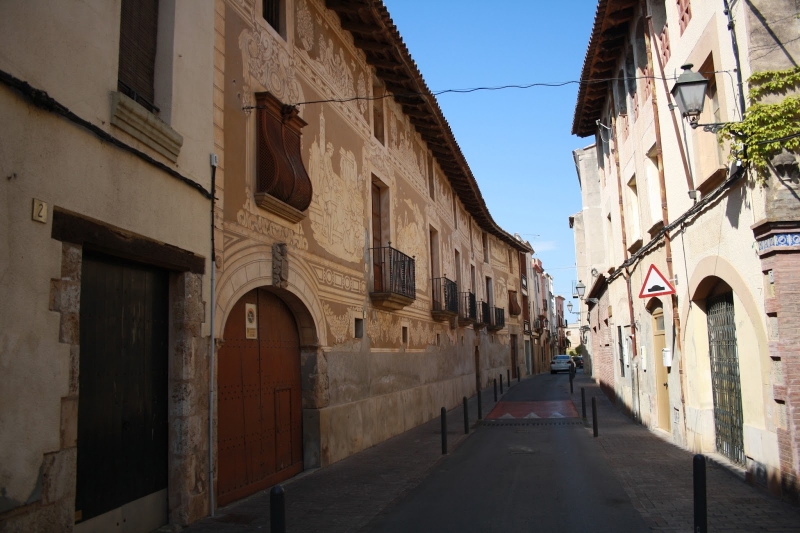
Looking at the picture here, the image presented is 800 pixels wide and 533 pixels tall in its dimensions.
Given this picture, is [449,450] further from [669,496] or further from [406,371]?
[669,496]

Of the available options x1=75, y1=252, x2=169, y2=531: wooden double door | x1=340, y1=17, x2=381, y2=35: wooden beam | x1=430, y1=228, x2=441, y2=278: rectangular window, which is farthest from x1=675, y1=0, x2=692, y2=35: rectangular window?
x1=430, y1=228, x2=441, y2=278: rectangular window

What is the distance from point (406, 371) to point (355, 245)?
4277 millimetres

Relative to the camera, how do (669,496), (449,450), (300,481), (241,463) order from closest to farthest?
(669,496)
(241,463)
(300,481)
(449,450)

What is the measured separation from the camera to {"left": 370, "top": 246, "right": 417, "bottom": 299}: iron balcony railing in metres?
13.5

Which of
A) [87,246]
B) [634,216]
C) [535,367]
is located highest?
[634,216]

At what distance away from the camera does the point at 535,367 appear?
48031 mm

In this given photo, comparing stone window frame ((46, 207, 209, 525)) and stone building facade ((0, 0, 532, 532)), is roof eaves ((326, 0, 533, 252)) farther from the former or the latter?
stone window frame ((46, 207, 209, 525))

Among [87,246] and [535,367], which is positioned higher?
[87,246]

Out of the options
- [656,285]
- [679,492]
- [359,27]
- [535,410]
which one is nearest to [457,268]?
[535,410]

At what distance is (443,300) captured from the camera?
A: 19125mm

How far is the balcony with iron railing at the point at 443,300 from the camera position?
59.7ft

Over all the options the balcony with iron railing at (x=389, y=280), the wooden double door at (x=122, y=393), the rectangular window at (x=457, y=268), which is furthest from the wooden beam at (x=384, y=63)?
the rectangular window at (x=457, y=268)

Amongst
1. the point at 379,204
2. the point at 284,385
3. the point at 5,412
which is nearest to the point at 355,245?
the point at 379,204

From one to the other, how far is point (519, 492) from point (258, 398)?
3646mm
